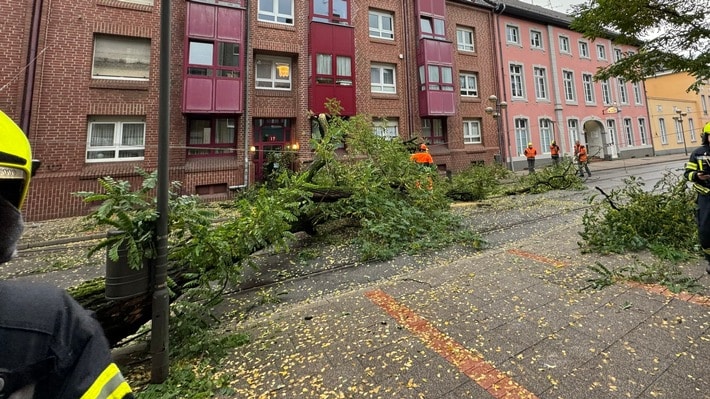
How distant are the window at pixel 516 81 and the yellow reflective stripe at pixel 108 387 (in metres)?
25.3

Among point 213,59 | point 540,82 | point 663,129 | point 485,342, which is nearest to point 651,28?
point 485,342

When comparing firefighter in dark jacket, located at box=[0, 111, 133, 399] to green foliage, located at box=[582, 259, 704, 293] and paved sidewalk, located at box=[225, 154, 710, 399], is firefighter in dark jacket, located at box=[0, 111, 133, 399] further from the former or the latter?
green foliage, located at box=[582, 259, 704, 293]

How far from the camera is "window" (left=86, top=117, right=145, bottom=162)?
38.1 feet

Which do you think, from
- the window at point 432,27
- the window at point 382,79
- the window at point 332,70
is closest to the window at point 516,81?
the window at point 432,27

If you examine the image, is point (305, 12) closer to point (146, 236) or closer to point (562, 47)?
point (146, 236)

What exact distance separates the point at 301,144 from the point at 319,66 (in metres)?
3.99

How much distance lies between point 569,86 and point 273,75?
2355 centimetres

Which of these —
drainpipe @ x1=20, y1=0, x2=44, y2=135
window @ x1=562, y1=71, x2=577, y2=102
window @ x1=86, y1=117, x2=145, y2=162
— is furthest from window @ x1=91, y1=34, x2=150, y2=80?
window @ x1=562, y1=71, x2=577, y2=102

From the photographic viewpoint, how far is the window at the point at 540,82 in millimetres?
23172

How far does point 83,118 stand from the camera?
1123 centimetres

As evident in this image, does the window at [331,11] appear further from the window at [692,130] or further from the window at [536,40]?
the window at [692,130]

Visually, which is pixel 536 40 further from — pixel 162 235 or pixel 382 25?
pixel 162 235

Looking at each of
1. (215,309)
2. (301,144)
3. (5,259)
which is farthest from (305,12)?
(5,259)

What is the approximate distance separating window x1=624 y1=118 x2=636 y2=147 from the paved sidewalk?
32.2 meters
